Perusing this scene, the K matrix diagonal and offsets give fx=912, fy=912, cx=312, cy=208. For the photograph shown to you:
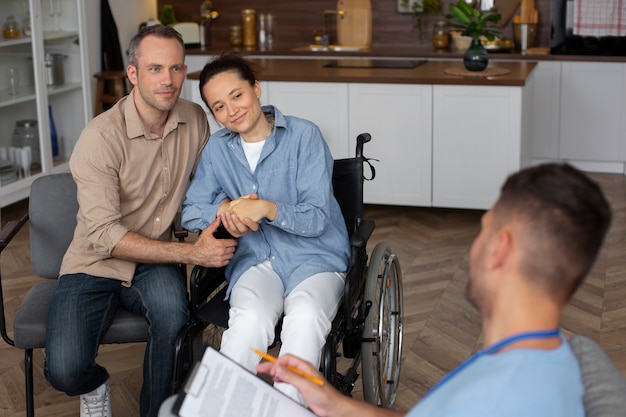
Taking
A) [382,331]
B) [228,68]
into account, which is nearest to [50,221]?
[228,68]

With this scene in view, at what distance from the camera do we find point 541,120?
6055mm

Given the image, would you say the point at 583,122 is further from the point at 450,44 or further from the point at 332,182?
the point at 332,182

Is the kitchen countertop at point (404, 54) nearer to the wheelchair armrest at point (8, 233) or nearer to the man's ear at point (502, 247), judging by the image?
the wheelchair armrest at point (8, 233)

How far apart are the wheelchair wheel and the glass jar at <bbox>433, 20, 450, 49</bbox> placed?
12.5 ft

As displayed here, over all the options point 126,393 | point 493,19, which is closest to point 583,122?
point 493,19

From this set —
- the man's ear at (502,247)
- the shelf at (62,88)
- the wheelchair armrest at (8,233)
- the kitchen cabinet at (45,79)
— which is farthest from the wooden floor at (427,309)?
the man's ear at (502,247)

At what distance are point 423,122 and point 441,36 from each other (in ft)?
5.58

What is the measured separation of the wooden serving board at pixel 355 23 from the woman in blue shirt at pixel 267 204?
4129 mm

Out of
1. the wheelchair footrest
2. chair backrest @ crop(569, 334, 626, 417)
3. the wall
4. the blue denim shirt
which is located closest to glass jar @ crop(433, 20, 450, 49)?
the wall

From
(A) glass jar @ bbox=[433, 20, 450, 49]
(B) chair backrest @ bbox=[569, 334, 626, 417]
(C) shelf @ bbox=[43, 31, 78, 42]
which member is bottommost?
(B) chair backrest @ bbox=[569, 334, 626, 417]

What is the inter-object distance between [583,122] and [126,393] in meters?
4.02

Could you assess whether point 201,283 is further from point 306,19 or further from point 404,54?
point 306,19

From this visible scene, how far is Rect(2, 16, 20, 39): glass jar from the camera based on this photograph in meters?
5.05

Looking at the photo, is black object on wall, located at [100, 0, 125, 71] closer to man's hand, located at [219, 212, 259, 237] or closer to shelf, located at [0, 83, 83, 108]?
shelf, located at [0, 83, 83, 108]
